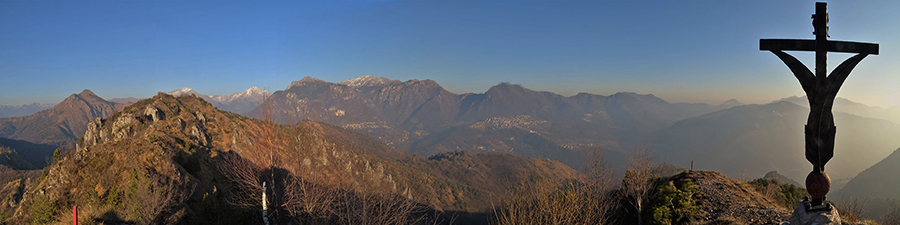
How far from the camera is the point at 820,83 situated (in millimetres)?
6047

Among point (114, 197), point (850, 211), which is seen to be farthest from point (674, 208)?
point (114, 197)

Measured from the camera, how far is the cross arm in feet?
20.1

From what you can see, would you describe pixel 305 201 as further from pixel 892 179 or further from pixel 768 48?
pixel 892 179

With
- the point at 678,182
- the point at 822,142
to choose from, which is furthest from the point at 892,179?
the point at 822,142

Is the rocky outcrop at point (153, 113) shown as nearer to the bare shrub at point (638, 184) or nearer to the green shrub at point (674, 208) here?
the bare shrub at point (638, 184)

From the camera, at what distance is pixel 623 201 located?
17.2m

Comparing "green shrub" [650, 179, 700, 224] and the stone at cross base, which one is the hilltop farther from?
the stone at cross base

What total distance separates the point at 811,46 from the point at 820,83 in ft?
2.36

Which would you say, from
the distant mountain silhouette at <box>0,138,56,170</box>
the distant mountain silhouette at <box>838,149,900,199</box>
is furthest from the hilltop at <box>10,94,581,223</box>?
the distant mountain silhouette at <box>838,149,900,199</box>

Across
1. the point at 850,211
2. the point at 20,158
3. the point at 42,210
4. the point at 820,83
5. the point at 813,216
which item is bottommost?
the point at 20,158

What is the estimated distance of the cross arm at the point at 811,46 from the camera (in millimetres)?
6113

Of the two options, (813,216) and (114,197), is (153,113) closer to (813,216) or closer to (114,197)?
(114,197)

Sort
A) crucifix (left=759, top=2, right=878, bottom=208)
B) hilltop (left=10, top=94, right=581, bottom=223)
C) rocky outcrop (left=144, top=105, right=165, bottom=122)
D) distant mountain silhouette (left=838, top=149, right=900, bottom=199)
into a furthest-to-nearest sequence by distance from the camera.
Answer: distant mountain silhouette (left=838, top=149, right=900, bottom=199) < rocky outcrop (left=144, top=105, right=165, bottom=122) < hilltop (left=10, top=94, right=581, bottom=223) < crucifix (left=759, top=2, right=878, bottom=208)

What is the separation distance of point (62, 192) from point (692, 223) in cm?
3203
